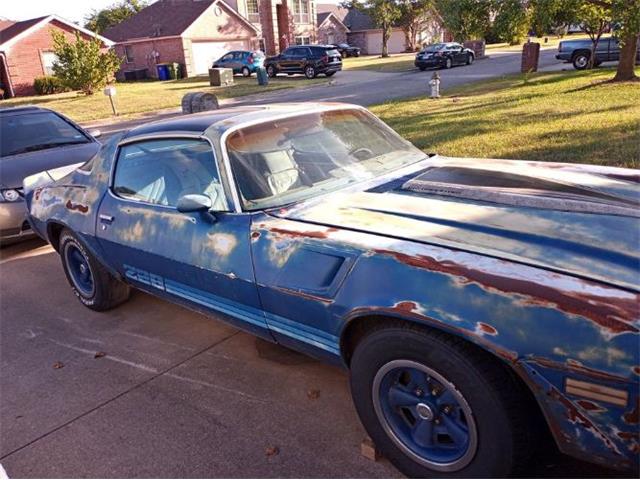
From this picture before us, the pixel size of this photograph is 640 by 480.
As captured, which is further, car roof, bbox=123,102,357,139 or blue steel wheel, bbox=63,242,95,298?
blue steel wheel, bbox=63,242,95,298

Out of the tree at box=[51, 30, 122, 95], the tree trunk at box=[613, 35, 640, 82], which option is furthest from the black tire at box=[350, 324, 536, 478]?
the tree at box=[51, 30, 122, 95]

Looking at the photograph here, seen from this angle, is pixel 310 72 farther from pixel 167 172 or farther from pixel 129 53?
pixel 167 172

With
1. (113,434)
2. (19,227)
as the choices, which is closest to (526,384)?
(113,434)

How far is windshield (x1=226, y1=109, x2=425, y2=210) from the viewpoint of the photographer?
3100 millimetres

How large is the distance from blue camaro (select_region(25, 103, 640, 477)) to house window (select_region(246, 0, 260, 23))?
45328 mm

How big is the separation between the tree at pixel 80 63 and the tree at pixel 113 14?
44.4 metres

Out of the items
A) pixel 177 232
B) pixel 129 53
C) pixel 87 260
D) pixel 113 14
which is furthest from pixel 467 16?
pixel 113 14

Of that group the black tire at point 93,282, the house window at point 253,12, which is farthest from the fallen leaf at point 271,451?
the house window at point 253,12

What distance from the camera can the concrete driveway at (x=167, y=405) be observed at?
2.67 meters

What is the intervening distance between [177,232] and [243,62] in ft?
106

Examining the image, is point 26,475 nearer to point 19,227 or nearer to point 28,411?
point 28,411

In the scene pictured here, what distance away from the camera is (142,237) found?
11.5 feet

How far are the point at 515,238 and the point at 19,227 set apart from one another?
17.8 feet

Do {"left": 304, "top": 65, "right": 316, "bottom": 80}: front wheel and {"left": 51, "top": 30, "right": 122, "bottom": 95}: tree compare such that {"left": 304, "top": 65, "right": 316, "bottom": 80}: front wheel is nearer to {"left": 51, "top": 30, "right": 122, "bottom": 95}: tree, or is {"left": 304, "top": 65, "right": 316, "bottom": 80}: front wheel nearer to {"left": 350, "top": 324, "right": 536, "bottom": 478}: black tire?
{"left": 51, "top": 30, "right": 122, "bottom": 95}: tree
